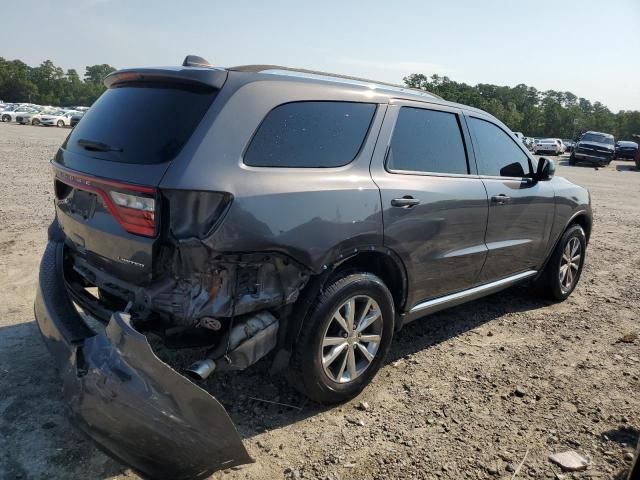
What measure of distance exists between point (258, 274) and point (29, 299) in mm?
2772

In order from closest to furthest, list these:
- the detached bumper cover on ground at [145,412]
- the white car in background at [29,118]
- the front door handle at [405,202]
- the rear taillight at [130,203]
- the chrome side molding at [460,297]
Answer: the detached bumper cover on ground at [145,412] < the rear taillight at [130,203] < the front door handle at [405,202] < the chrome side molding at [460,297] < the white car in background at [29,118]

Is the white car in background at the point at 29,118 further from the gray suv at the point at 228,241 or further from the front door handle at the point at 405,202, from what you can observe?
the front door handle at the point at 405,202

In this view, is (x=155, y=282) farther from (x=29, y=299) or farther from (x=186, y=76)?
(x=29, y=299)

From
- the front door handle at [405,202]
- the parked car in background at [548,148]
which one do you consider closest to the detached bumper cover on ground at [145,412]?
the front door handle at [405,202]

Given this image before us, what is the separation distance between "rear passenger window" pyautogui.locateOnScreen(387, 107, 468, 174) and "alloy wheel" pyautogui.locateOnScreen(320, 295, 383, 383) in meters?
0.91

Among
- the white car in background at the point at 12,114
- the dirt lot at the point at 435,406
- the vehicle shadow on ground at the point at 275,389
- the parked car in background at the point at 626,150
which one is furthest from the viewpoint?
the white car in background at the point at 12,114

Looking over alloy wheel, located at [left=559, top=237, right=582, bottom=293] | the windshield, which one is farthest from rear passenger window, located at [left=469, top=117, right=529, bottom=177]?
the windshield

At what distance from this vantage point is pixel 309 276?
2816 mm

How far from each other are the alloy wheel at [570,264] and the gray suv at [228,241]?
81.3 inches

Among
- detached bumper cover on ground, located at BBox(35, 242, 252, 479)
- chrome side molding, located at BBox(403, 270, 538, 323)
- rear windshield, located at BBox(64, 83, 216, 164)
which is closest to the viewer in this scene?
detached bumper cover on ground, located at BBox(35, 242, 252, 479)

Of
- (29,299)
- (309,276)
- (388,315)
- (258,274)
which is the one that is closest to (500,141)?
(388,315)

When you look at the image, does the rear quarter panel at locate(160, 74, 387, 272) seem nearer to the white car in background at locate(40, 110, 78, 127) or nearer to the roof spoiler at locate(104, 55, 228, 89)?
the roof spoiler at locate(104, 55, 228, 89)

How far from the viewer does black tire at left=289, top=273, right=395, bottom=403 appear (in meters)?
2.84

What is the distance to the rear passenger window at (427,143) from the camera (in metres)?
3.37
